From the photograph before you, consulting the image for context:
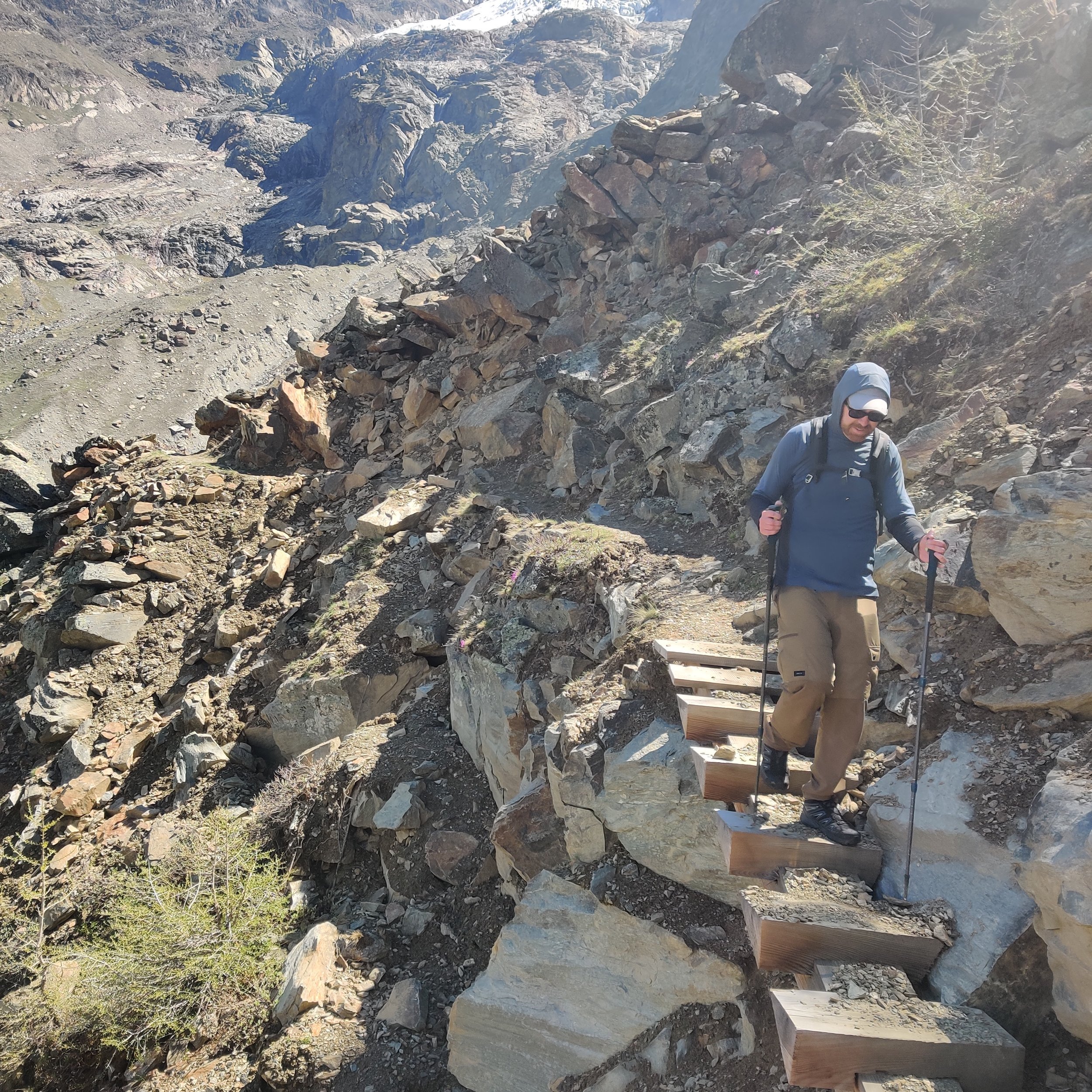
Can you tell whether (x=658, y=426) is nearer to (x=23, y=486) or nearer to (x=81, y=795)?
(x=81, y=795)

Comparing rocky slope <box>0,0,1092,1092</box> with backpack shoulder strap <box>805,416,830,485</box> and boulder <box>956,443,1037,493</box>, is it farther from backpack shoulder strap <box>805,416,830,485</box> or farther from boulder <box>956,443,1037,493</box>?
backpack shoulder strap <box>805,416,830,485</box>

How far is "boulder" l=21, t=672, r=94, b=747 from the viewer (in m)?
9.67

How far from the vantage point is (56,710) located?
9750 mm

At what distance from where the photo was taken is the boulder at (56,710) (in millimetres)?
9672

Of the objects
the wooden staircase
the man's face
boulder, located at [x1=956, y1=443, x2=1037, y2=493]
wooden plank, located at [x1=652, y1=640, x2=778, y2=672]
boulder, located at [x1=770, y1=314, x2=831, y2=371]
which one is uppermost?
boulder, located at [x1=770, y1=314, x2=831, y2=371]

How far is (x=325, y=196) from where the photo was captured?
86.9 m

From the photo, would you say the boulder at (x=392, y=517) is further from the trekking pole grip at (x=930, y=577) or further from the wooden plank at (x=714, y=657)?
the trekking pole grip at (x=930, y=577)

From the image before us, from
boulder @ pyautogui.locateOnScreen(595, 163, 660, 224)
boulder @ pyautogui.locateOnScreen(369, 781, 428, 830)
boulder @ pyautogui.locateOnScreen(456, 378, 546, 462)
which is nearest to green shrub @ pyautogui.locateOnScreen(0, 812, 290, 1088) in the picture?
boulder @ pyautogui.locateOnScreen(369, 781, 428, 830)

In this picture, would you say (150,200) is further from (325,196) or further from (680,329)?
(680,329)

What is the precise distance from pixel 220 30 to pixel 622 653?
15534cm

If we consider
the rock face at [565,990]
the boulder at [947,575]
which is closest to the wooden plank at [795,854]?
the rock face at [565,990]

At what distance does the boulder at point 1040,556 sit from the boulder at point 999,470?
66 centimetres

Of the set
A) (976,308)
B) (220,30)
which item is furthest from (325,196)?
(976,308)

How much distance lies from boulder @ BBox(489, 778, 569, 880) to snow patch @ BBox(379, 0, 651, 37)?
112 m
